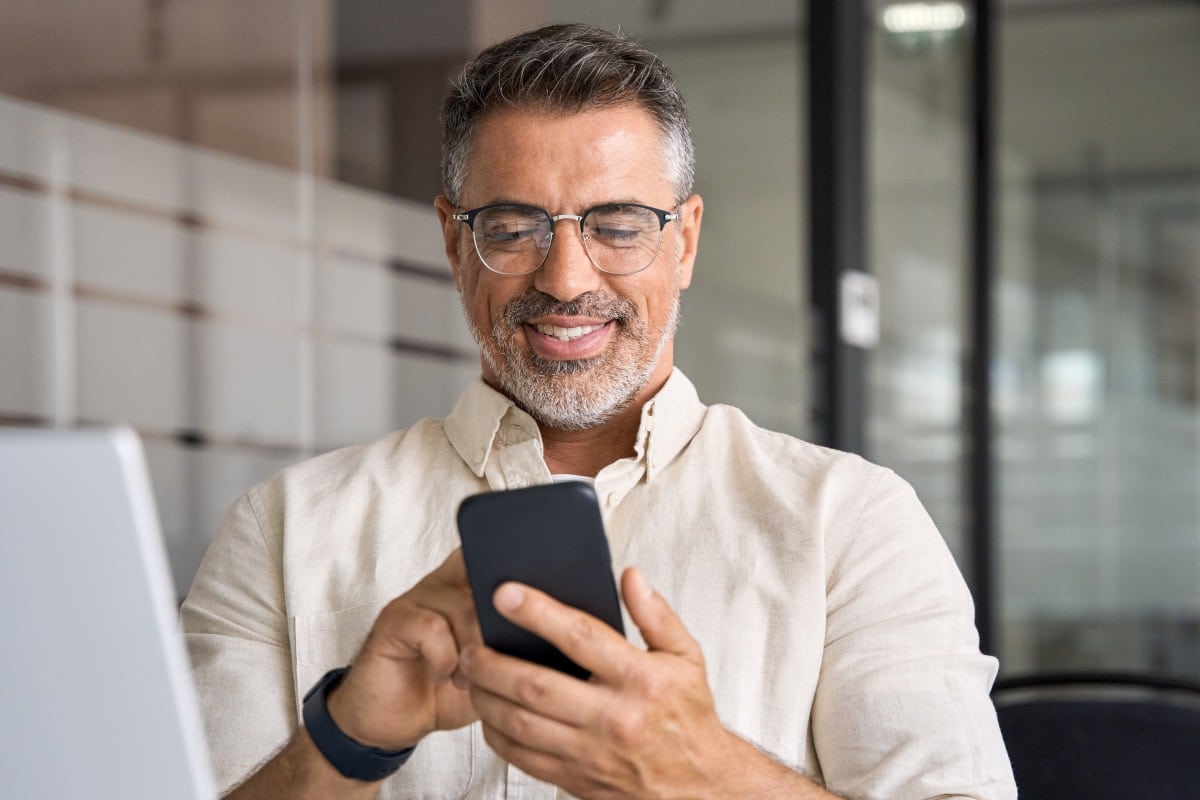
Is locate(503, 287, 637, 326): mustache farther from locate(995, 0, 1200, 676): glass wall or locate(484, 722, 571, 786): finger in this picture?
locate(995, 0, 1200, 676): glass wall

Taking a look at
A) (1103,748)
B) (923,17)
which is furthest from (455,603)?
(923,17)

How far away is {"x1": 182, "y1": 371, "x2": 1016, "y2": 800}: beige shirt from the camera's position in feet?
4.43

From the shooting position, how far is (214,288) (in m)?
2.06

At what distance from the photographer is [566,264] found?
1509mm

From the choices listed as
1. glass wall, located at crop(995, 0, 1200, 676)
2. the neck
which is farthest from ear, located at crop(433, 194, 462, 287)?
glass wall, located at crop(995, 0, 1200, 676)

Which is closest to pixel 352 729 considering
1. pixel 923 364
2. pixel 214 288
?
pixel 214 288

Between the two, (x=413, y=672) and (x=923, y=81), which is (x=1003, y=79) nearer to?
(x=923, y=81)

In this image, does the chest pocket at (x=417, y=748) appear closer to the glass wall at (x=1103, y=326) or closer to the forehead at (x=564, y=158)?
the forehead at (x=564, y=158)

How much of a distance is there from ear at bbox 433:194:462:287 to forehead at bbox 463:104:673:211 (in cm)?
9

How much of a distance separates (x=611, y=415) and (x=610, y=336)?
3.6 inches

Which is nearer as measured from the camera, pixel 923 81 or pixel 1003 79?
pixel 923 81

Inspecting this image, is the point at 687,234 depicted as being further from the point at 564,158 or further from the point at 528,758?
the point at 528,758

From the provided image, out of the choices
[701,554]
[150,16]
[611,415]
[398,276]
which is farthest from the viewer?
[398,276]

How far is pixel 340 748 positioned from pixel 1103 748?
38.5 inches
